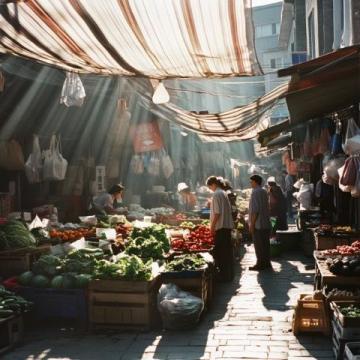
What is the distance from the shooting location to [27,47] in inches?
230

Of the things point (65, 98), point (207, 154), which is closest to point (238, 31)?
point (65, 98)

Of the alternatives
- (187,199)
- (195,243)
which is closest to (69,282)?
(195,243)

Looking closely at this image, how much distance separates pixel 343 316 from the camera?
18.9 feet

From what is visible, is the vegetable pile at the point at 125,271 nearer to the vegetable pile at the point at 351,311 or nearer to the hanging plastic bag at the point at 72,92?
the vegetable pile at the point at 351,311

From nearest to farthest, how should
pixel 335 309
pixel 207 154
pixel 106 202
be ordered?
pixel 335 309
pixel 106 202
pixel 207 154

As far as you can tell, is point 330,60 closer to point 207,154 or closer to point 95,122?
point 95,122

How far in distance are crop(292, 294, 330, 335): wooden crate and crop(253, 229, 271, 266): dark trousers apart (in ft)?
16.1

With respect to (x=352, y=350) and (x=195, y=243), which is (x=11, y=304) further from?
(x=195, y=243)

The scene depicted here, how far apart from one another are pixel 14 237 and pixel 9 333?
8.95 ft

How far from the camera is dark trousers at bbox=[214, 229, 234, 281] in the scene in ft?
35.1

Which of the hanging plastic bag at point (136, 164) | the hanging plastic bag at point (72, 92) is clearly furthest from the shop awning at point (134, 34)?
the hanging plastic bag at point (136, 164)

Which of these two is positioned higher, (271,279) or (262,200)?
(262,200)

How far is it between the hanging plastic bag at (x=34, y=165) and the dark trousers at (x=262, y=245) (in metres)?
4.92

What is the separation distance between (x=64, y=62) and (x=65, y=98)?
4.25m
